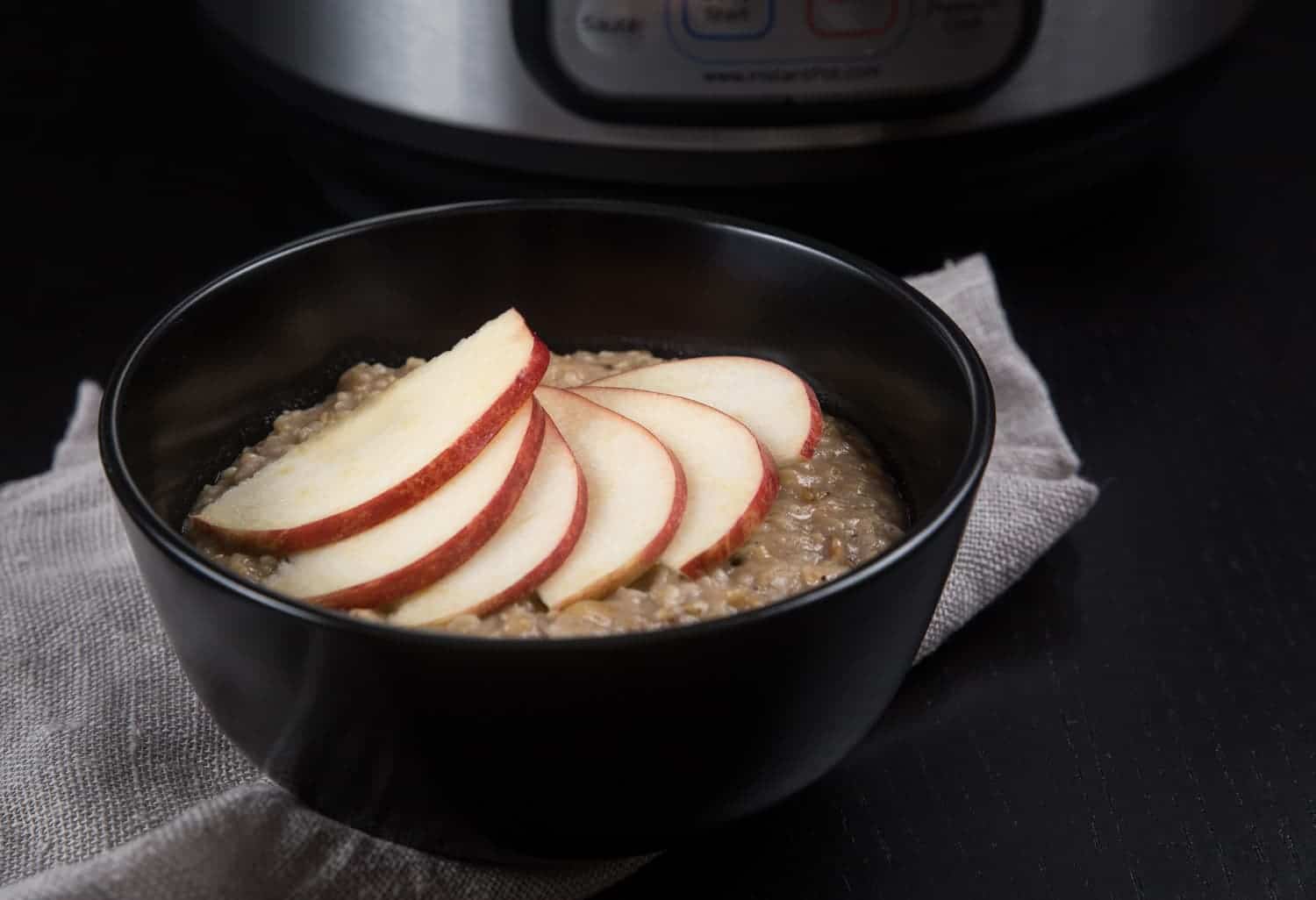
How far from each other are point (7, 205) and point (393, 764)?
1342 mm

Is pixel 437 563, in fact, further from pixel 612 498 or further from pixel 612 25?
pixel 612 25

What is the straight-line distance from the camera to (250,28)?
4.63 ft

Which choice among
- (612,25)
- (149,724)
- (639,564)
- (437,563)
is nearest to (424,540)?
(437,563)

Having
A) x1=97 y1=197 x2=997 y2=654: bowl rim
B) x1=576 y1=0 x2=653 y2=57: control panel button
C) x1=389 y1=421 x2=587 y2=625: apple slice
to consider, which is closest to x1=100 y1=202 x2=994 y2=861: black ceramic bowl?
x1=97 y1=197 x2=997 y2=654: bowl rim

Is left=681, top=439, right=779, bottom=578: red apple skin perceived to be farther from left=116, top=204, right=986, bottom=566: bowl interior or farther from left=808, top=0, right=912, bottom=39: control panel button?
left=808, top=0, right=912, bottom=39: control panel button

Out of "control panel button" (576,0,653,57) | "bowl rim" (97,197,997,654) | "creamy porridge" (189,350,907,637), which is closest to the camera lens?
"bowl rim" (97,197,997,654)

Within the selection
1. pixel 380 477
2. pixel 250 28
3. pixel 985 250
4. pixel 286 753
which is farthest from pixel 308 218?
pixel 286 753

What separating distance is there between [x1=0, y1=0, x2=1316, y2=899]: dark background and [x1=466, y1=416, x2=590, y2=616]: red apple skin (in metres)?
0.19

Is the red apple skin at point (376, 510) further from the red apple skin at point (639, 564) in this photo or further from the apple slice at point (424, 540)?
the red apple skin at point (639, 564)

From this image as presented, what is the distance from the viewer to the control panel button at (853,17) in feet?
4.27

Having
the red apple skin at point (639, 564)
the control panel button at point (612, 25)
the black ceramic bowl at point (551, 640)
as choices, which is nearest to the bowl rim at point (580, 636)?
the black ceramic bowl at point (551, 640)

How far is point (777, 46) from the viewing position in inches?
51.9

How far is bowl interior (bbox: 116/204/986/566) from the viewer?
3.37 ft

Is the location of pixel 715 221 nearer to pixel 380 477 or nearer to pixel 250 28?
pixel 380 477
